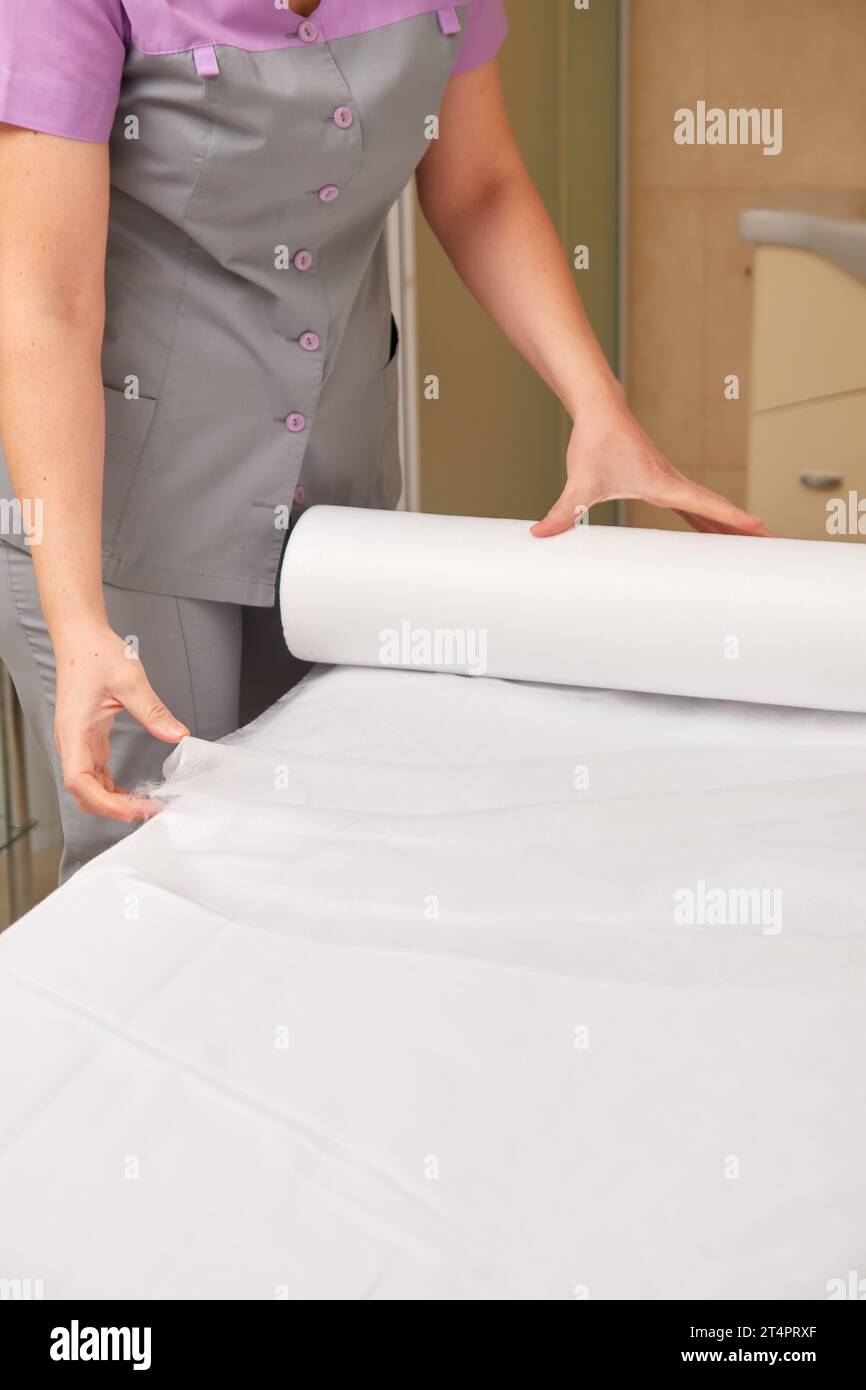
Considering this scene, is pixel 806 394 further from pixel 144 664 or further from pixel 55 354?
pixel 55 354

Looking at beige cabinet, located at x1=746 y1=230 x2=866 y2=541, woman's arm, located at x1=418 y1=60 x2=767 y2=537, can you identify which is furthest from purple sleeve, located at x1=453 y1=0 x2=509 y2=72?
beige cabinet, located at x1=746 y1=230 x2=866 y2=541

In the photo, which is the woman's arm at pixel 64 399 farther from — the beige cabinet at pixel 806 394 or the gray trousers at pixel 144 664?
the beige cabinet at pixel 806 394

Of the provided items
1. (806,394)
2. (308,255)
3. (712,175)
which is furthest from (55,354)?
(712,175)

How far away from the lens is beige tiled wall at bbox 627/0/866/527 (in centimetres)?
368

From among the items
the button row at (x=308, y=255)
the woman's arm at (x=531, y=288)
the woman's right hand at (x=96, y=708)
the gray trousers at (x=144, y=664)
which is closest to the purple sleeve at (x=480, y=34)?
the woman's arm at (x=531, y=288)

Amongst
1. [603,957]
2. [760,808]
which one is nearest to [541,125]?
[760,808]

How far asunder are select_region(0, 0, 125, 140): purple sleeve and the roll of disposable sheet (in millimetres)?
383

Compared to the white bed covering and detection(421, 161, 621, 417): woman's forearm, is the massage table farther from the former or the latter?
detection(421, 161, 621, 417): woman's forearm

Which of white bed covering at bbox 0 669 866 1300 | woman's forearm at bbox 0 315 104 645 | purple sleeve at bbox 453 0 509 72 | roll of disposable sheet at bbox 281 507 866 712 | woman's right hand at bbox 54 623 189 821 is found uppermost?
purple sleeve at bbox 453 0 509 72

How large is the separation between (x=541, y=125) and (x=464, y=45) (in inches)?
84.4

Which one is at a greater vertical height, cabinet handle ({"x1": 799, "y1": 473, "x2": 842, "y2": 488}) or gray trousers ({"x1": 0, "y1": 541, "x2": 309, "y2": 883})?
cabinet handle ({"x1": 799, "y1": 473, "x2": 842, "y2": 488})

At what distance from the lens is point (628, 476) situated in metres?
1.29

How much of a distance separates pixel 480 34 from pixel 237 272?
37 centimetres
